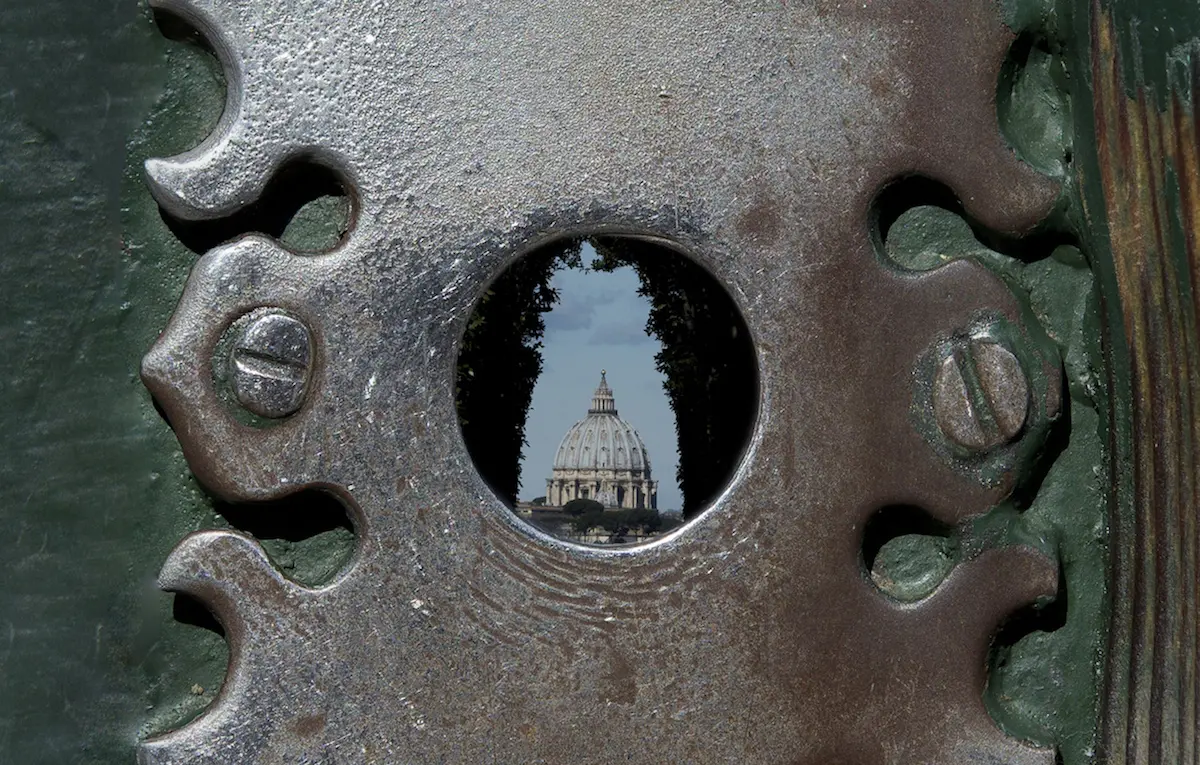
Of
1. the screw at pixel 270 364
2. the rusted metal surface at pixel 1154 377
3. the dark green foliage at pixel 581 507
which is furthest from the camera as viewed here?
the dark green foliage at pixel 581 507

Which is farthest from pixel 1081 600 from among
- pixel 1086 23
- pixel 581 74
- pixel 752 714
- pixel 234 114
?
pixel 234 114

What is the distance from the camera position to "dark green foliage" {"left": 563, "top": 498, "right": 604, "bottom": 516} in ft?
3.94

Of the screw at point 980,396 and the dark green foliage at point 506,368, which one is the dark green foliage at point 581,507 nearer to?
the dark green foliage at point 506,368

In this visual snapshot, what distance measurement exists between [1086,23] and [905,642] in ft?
1.58

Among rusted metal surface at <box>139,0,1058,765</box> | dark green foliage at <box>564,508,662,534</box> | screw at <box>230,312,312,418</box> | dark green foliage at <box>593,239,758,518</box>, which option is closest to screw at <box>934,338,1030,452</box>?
rusted metal surface at <box>139,0,1058,765</box>

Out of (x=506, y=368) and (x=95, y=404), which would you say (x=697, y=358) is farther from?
(x=95, y=404)

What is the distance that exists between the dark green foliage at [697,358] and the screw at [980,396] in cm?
14

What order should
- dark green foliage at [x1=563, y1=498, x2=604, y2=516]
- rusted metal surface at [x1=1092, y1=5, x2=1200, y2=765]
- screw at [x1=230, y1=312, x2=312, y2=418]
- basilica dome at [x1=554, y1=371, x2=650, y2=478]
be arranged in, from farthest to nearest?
1. basilica dome at [x1=554, y1=371, x2=650, y2=478]
2. dark green foliage at [x1=563, y1=498, x2=604, y2=516]
3. rusted metal surface at [x1=1092, y1=5, x2=1200, y2=765]
4. screw at [x1=230, y1=312, x2=312, y2=418]

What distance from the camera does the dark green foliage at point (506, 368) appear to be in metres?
1.09

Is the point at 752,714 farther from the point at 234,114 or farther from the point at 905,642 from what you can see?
the point at 234,114

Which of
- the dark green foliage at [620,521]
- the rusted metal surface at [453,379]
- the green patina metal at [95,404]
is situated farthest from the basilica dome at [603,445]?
the green patina metal at [95,404]

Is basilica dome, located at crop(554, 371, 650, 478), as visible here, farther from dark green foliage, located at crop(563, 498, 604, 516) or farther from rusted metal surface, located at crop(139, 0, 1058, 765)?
A: rusted metal surface, located at crop(139, 0, 1058, 765)

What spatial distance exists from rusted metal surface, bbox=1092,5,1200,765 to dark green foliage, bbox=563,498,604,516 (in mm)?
419

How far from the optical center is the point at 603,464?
1.56m
